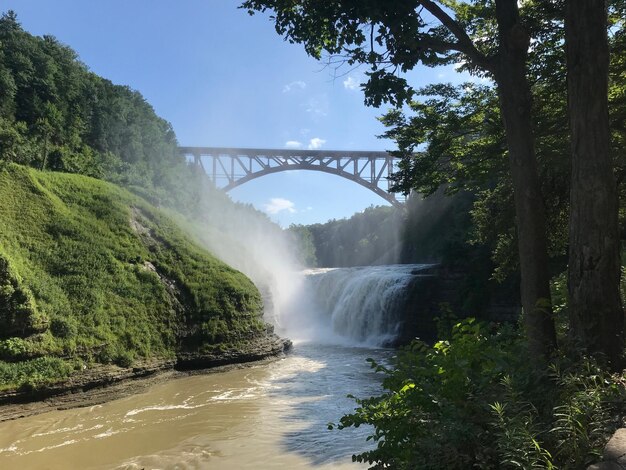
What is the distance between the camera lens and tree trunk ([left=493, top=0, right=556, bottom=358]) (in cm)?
455

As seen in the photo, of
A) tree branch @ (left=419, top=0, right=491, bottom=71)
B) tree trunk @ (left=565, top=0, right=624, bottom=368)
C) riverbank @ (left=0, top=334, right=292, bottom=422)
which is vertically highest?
tree branch @ (left=419, top=0, right=491, bottom=71)

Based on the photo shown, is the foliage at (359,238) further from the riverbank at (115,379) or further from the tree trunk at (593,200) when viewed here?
the tree trunk at (593,200)

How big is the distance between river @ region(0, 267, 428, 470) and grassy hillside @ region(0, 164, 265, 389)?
159 centimetres

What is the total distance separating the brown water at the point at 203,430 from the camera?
755 cm

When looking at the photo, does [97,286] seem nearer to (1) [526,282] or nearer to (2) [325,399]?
(2) [325,399]

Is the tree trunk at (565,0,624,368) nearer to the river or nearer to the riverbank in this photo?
the river

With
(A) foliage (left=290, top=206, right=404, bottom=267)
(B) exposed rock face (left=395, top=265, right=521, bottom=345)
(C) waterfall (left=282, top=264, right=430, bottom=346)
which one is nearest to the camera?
(B) exposed rock face (left=395, top=265, right=521, bottom=345)

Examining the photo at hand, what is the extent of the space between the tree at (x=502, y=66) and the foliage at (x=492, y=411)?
736 mm

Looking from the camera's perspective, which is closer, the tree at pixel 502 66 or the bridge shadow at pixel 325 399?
the tree at pixel 502 66

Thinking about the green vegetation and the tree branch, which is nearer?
the green vegetation

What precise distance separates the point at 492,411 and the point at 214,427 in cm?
769

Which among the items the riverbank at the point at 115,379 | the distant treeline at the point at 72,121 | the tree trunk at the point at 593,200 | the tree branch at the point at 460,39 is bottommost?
the riverbank at the point at 115,379

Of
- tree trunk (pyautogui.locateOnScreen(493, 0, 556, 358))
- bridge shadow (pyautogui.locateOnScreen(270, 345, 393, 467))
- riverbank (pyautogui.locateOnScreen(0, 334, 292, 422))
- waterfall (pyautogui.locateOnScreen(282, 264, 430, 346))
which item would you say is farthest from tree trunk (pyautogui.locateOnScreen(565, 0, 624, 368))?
waterfall (pyautogui.locateOnScreen(282, 264, 430, 346))

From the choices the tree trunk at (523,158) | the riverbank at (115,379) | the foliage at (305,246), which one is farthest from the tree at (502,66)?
the foliage at (305,246)
